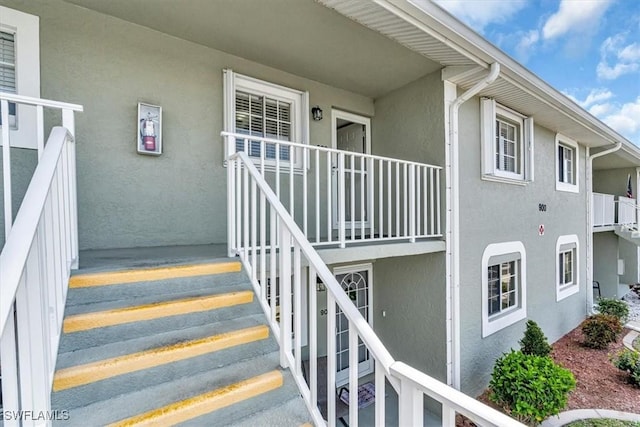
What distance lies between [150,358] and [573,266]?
10.6 meters

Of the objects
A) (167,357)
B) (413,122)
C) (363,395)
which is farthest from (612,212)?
(167,357)

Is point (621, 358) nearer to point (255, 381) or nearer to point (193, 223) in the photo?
point (255, 381)

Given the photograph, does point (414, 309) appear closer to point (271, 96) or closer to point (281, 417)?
point (281, 417)

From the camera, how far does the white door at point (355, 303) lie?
5.67 metres

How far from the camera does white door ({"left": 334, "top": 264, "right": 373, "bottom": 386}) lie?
5.67m

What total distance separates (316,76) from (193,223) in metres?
Answer: 3.09

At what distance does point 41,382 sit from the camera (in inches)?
50.2

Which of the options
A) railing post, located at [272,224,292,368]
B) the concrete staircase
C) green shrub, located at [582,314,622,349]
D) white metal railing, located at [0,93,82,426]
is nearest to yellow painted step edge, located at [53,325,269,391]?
the concrete staircase

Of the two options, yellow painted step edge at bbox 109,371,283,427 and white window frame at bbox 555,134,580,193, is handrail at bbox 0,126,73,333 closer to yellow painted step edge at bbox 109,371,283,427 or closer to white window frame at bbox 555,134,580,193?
yellow painted step edge at bbox 109,371,283,427

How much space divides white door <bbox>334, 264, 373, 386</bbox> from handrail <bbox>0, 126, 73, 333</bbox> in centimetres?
447

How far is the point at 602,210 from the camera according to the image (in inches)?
412

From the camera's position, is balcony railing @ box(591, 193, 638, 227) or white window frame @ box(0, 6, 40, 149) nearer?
white window frame @ box(0, 6, 40, 149)

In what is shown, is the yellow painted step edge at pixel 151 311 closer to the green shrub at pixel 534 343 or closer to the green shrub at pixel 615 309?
the green shrub at pixel 534 343

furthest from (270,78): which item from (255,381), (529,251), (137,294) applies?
(529,251)
